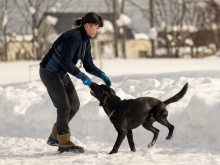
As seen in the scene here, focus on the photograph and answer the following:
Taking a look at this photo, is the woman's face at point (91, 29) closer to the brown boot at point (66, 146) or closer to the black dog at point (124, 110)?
the black dog at point (124, 110)

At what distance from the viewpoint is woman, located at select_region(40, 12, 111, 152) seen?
518 cm

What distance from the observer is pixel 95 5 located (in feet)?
108

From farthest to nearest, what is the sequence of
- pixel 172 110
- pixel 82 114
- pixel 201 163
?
pixel 82 114 → pixel 172 110 → pixel 201 163

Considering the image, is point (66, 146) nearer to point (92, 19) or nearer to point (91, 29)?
point (91, 29)

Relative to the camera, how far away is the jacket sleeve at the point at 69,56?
202 inches

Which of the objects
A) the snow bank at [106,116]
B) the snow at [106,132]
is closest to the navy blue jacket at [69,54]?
the snow at [106,132]

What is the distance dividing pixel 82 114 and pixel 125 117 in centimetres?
207

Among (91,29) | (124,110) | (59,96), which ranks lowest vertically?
(124,110)

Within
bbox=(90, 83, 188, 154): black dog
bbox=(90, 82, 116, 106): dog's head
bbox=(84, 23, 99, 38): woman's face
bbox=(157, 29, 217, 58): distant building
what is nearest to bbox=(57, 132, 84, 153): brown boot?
bbox=(90, 83, 188, 154): black dog

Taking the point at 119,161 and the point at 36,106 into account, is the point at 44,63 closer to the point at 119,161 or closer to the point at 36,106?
the point at 119,161

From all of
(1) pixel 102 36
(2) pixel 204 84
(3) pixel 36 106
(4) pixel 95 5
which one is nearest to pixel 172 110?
(2) pixel 204 84

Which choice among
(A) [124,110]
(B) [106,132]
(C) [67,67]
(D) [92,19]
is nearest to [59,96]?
(C) [67,67]

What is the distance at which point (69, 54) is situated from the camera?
5148 mm

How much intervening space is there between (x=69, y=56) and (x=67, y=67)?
0.40ft
